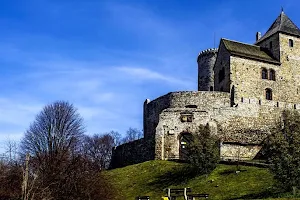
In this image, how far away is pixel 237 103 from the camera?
154 feet

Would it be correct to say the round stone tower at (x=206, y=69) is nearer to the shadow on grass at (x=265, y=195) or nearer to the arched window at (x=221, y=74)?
the arched window at (x=221, y=74)

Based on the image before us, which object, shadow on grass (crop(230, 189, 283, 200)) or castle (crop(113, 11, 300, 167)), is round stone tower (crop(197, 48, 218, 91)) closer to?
castle (crop(113, 11, 300, 167))

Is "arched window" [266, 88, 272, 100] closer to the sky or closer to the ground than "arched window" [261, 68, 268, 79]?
closer to the ground

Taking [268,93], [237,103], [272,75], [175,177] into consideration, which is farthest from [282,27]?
[175,177]

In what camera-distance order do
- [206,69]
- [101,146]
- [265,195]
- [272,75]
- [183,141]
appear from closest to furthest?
1. [265,195]
2. [183,141]
3. [272,75]
4. [206,69]
5. [101,146]

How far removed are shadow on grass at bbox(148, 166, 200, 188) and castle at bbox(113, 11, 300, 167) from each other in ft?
18.5

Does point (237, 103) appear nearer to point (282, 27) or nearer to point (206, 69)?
point (282, 27)

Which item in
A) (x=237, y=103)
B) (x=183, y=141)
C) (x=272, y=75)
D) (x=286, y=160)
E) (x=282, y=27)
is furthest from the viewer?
(x=282, y=27)

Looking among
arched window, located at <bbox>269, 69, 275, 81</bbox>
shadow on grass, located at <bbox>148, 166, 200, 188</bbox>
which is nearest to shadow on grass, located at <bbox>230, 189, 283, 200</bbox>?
shadow on grass, located at <bbox>148, 166, 200, 188</bbox>

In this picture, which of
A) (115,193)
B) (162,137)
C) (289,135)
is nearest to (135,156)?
(162,137)

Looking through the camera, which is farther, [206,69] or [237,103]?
[206,69]

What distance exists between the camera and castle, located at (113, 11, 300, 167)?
42.9 m

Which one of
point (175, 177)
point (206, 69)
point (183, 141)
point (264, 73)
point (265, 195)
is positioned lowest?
point (265, 195)

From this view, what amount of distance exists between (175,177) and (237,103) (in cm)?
1569
